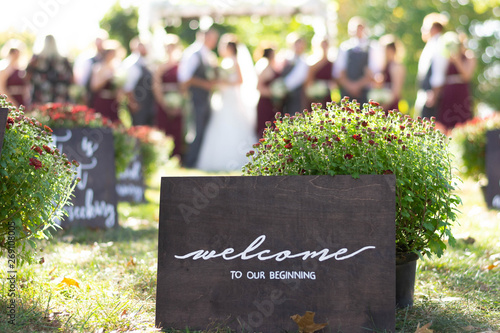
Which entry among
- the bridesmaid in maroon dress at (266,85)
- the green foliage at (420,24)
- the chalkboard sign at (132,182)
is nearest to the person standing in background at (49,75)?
the bridesmaid in maroon dress at (266,85)

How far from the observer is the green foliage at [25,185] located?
108 inches

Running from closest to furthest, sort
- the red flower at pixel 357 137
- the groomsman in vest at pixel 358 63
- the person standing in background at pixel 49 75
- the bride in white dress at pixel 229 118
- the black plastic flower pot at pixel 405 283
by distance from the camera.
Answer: the red flower at pixel 357 137 < the black plastic flower pot at pixel 405 283 < the person standing in background at pixel 49 75 < the groomsman in vest at pixel 358 63 < the bride in white dress at pixel 229 118

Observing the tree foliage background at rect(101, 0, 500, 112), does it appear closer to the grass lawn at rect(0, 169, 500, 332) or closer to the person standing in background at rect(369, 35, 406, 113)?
the person standing in background at rect(369, 35, 406, 113)

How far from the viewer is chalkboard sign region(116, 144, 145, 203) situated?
253 inches

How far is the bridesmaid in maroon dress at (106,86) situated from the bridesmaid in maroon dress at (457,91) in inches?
230

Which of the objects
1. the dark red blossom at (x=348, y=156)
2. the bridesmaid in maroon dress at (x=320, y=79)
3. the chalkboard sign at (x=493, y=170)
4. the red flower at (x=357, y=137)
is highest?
the bridesmaid in maroon dress at (x=320, y=79)

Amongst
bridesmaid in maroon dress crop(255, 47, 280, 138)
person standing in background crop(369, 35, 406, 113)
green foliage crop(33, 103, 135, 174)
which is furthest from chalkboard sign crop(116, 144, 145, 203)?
person standing in background crop(369, 35, 406, 113)

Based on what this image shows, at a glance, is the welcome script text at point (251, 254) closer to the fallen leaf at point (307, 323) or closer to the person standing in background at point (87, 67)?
the fallen leaf at point (307, 323)

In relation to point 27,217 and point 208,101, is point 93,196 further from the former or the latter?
point 208,101

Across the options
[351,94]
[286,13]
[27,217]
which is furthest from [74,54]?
[27,217]

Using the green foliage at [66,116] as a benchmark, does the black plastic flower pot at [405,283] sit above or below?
below

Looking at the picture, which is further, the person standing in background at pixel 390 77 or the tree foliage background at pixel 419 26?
the tree foliage background at pixel 419 26

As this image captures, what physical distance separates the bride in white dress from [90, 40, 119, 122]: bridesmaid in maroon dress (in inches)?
73.9

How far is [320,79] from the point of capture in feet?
36.1
